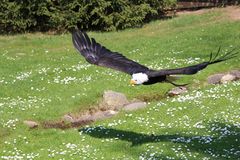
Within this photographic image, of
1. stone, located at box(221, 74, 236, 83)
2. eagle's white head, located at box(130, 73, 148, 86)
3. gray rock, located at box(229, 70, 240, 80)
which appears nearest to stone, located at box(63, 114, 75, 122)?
stone, located at box(221, 74, 236, 83)

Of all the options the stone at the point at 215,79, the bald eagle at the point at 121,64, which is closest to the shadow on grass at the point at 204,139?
the bald eagle at the point at 121,64

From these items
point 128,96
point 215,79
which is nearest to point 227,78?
point 215,79

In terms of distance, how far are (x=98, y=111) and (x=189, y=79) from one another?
5172 mm

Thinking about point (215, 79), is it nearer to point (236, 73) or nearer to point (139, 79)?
point (236, 73)

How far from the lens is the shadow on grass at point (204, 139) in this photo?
16094 millimetres

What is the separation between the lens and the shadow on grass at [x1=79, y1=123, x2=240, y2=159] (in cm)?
1609

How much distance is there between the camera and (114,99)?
76.8 feet

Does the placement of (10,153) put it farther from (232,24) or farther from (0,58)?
(232,24)

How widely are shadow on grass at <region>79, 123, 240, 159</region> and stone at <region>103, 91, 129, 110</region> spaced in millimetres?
4034

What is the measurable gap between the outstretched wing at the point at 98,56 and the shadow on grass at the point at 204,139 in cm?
288

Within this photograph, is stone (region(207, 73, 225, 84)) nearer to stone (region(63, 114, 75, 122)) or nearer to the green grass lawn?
the green grass lawn

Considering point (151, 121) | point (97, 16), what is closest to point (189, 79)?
point (151, 121)

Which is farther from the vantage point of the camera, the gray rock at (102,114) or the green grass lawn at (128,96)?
the gray rock at (102,114)

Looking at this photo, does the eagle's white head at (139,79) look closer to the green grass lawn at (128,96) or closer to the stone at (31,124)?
the green grass lawn at (128,96)
